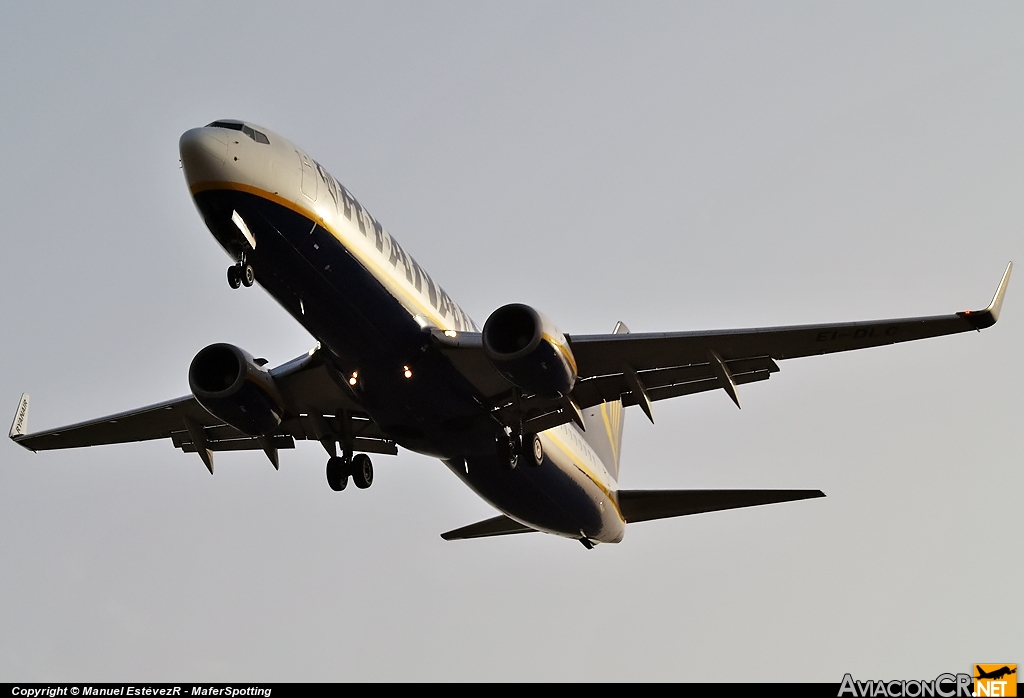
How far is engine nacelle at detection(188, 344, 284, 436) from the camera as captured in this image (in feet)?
81.8

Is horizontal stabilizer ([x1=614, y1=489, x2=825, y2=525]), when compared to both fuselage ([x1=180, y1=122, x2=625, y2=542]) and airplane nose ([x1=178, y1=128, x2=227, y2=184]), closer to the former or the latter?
fuselage ([x1=180, y1=122, x2=625, y2=542])

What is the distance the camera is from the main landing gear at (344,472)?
2769 centimetres

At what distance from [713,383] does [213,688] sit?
1223 cm

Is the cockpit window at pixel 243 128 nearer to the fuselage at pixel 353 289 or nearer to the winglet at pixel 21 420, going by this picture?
the fuselage at pixel 353 289

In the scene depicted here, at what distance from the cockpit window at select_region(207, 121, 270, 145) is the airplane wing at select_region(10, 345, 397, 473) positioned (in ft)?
17.5

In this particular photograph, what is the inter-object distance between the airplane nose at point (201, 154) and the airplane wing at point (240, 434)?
573 centimetres

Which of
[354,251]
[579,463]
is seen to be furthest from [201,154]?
[579,463]

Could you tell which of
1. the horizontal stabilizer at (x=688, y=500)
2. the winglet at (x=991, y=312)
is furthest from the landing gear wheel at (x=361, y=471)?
the winglet at (x=991, y=312)

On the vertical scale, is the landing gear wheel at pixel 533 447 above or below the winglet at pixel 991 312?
below

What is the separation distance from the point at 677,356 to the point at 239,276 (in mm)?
9267

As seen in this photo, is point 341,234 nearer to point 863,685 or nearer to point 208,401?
point 208,401

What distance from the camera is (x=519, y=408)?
2566 cm

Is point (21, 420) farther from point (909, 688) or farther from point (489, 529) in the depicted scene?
point (909, 688)

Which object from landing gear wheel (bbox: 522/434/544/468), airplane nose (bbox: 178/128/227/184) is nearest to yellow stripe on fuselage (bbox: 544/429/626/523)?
landing gear wheel (bbox: 522/434/544/468)
